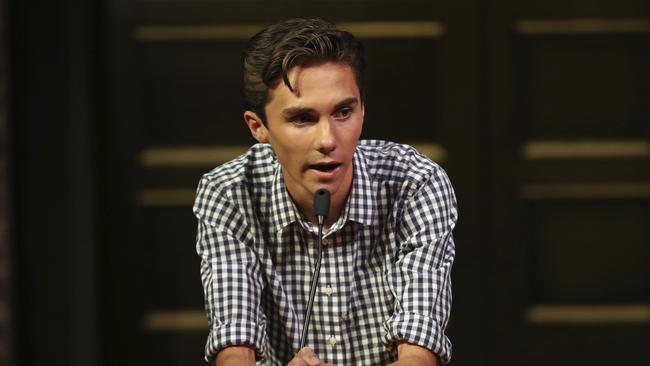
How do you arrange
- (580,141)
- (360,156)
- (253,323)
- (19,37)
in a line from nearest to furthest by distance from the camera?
(253,323)
(360,156)
(19,37)
(580,141)

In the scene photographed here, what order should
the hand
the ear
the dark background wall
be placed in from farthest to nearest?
the dark background wall
the ear
the hand

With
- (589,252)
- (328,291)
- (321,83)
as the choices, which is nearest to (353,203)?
(328,291)

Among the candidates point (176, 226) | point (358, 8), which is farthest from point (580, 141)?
point (176, 226)

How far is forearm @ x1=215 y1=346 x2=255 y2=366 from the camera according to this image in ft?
5.74

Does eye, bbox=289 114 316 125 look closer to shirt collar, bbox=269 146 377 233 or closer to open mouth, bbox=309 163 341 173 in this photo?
open mouth, bbox=309 163 341 173

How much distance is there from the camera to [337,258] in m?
1.90

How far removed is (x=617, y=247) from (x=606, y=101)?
473 millimetres

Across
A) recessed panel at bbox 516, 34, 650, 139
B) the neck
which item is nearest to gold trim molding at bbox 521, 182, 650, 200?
recessed panel at bbox 516, 34, 650, 139

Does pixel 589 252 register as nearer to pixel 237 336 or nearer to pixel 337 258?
pixel 337 258

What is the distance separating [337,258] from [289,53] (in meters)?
0.40

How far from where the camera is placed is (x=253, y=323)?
1.77m

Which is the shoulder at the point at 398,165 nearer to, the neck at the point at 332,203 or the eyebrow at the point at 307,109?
the neck at the point at 332,203

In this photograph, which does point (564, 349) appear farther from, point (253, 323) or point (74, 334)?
point (253, 323)

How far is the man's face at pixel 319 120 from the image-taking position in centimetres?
166
